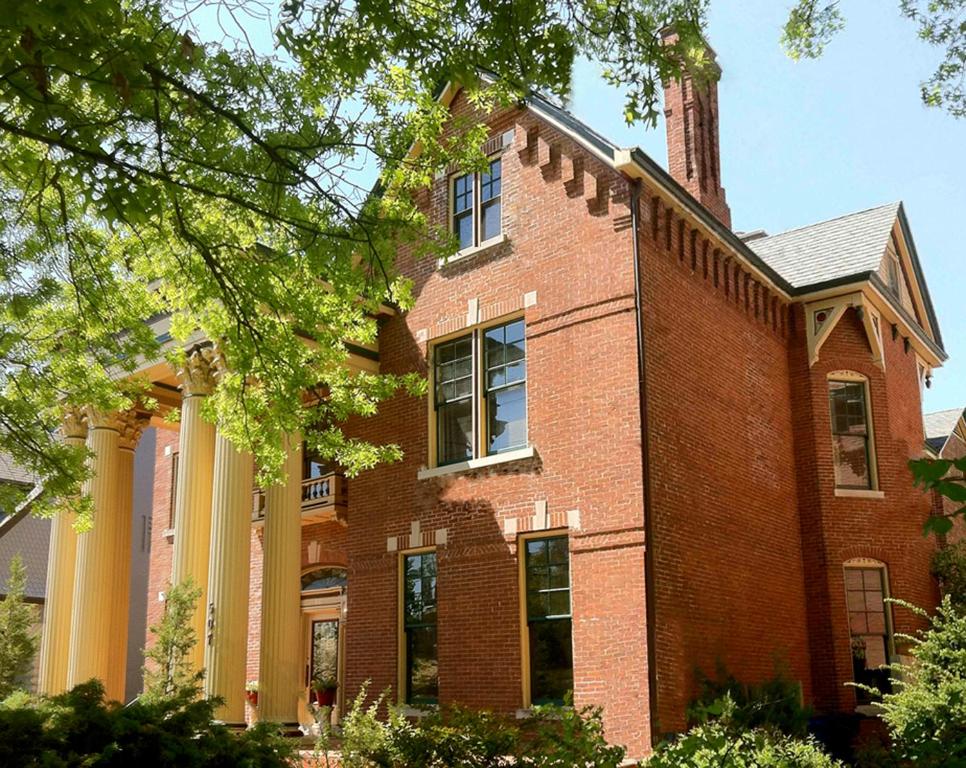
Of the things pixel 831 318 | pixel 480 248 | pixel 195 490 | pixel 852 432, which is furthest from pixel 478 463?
pixel 852 432

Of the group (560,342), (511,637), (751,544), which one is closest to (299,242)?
(560,342)

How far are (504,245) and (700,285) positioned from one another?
3305 mm

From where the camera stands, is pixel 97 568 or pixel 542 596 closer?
pixel 542 596

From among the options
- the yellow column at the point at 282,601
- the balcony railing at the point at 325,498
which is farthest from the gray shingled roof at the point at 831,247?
the yellow column at the point at 282,601

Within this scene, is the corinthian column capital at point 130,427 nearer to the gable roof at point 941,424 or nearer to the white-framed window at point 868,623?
the white-framed window at point 868,623

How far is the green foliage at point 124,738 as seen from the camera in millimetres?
7254

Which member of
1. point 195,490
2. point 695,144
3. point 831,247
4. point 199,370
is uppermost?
point 695,144

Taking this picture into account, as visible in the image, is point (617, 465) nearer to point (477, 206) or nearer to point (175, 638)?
point (477, 206)

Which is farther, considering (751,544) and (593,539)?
(751,544)

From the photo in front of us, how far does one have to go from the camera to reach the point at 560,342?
635 inches

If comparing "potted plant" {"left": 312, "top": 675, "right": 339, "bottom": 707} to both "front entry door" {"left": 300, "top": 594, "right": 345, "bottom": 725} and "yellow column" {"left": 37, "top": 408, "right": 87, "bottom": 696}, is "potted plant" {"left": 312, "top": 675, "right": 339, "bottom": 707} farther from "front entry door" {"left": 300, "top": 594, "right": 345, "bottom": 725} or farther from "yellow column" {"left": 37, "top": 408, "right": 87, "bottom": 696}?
"yellow column" {"left": 37, "top": 408, "right": 87, "bottom": 696}

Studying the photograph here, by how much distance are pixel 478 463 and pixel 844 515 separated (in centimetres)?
705

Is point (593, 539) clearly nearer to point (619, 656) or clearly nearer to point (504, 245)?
point (619, 656)

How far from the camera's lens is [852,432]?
19.8m
